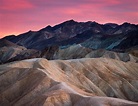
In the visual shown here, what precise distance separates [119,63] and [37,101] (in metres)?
85.0

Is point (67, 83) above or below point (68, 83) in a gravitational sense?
above

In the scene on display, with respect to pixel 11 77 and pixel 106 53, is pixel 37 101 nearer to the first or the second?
pixel 11 77

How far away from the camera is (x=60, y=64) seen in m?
113

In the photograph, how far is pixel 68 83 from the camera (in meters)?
86.8

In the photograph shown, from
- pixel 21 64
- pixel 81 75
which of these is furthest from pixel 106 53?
pixel 21 64

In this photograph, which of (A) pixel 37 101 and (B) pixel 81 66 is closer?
(A) pixel 37 101

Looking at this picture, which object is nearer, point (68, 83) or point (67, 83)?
point (67, 83)

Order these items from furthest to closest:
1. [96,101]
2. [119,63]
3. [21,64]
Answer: [119,63] < [21,64] < [96,101]

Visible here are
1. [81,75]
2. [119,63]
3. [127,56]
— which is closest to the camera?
[81,75]

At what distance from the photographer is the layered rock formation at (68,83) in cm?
6153

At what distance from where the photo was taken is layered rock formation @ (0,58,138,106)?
61531 mm

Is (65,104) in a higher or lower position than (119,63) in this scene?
higher

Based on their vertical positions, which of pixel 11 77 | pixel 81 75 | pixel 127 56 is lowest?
pixel 127 56

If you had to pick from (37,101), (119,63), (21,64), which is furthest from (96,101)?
(119,63)
